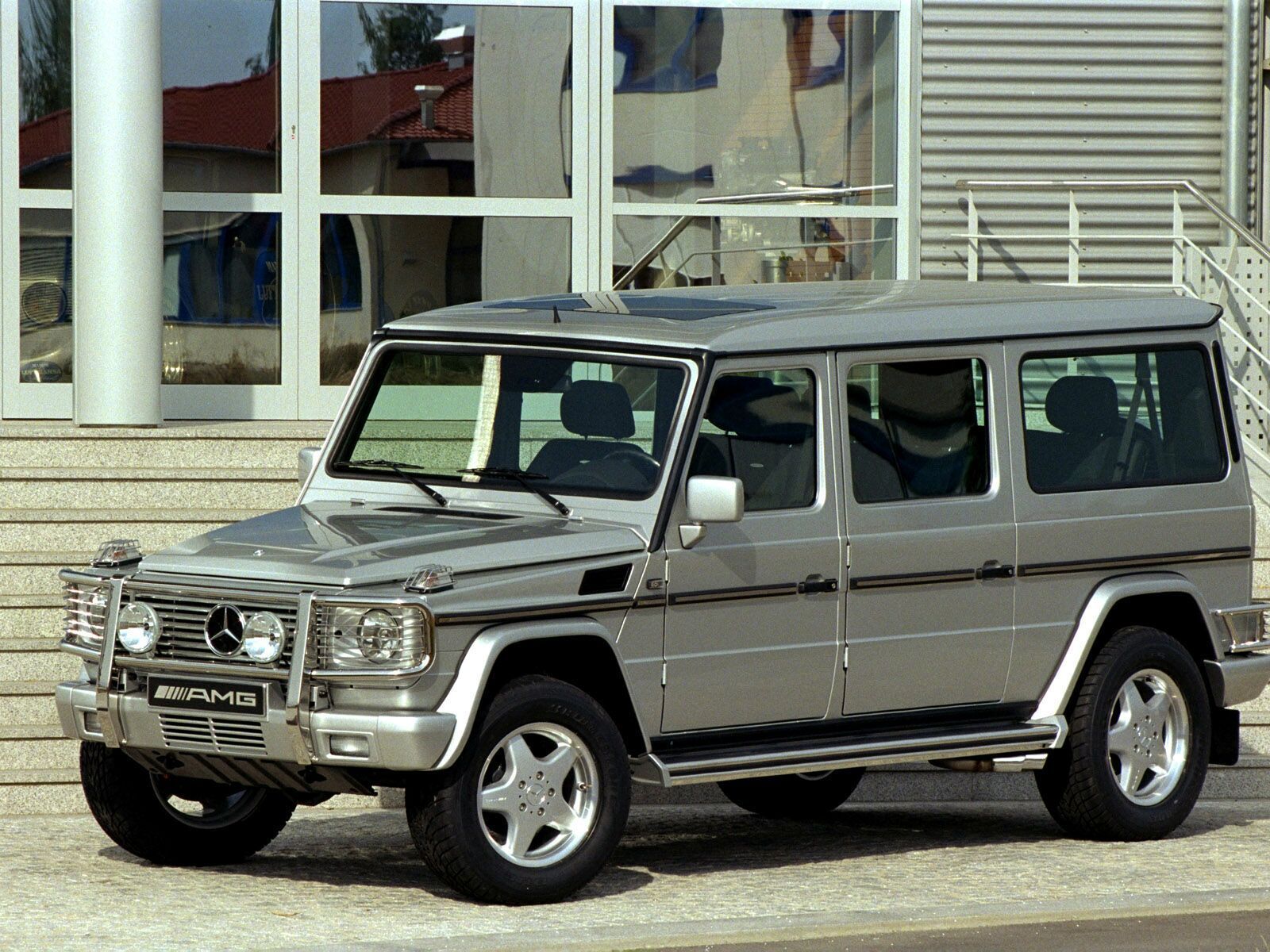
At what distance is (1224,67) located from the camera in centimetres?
1443

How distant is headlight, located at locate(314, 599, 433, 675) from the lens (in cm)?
663

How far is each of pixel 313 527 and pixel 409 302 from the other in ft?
22.0

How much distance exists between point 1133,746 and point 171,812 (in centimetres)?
359

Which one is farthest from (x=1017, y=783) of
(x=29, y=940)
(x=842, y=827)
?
(x=29, y=940)

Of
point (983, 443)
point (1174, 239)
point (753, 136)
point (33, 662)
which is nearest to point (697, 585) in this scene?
point (983, 443)

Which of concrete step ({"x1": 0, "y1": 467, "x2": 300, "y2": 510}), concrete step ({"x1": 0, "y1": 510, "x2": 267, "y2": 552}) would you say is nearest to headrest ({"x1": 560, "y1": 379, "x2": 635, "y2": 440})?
concrete step ({"x1": 0, "y1": 510, "x2": 267, "y2": 552})

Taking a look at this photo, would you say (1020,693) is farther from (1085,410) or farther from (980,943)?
(980,943)

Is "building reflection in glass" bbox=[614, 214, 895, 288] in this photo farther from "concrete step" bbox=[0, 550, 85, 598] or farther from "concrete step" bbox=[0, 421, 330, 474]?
"concrete step" bbox=[0, 550, 85, 598]

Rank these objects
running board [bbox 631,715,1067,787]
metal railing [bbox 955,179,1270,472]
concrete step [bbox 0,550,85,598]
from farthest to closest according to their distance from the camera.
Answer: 1. metal railing [bbox 955,179,1270,472]
2. concrete step [bbox 0,550,85,598]
3. running board [bbox 631,715,1067,787]

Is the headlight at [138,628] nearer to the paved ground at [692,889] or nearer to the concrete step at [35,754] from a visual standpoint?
the paved ground at [692,889]

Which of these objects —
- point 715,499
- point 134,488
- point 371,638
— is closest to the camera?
point 371,638

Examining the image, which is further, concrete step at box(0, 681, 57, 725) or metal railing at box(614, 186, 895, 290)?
metal railing at box(614, 186, 895, 290)

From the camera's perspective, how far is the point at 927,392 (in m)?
8.09

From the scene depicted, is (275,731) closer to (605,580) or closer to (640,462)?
(605,580)
